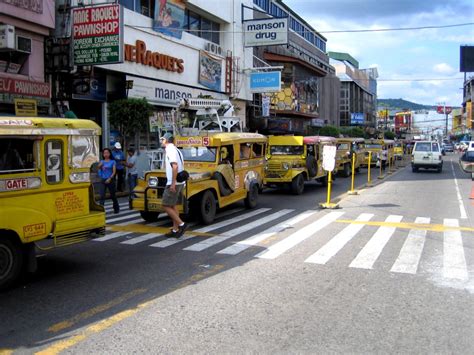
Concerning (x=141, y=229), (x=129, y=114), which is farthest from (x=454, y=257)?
(x=129, y=114)

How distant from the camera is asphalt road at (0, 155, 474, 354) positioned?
4.50 m

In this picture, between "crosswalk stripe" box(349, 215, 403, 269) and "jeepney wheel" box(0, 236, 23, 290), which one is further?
"crosswalk stripe" box(349, 215, 403, 269)

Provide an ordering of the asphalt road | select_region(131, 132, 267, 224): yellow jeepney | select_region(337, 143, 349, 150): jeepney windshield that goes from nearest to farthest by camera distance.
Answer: the asphalt road < select_region(131, 132, 267, 224): yellow jeepney < select_region(337, 143, 349, 150): jeepney windshield

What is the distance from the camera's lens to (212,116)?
16.4 metres

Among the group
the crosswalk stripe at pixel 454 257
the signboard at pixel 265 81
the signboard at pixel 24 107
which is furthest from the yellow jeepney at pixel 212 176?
the signboard at pixel 265 81

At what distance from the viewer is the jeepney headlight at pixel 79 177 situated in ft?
22.4

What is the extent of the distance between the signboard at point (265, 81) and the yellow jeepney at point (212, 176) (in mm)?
16829

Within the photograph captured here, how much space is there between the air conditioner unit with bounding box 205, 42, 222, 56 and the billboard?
233 ft

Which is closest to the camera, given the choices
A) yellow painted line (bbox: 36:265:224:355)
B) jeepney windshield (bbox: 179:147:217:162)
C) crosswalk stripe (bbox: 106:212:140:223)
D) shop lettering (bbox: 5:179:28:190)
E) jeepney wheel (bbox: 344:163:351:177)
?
yellow painted line (bbox: 36:265:224:355)

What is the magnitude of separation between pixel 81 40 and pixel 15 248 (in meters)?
12.7

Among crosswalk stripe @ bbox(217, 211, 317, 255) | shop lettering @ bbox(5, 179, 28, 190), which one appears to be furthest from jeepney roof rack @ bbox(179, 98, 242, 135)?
shop lettering @ bbox(5, 179, 28, 190)

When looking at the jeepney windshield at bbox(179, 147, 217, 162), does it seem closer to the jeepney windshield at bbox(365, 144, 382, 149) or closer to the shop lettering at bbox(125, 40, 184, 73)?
the shop lettering at bbox(125, 40, 184, 73)

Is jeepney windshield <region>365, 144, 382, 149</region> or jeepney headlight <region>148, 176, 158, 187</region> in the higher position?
jeepney windshield <region>365, 144, 382, 149</region>

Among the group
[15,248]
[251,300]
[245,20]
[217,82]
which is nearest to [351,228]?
[251,300]
